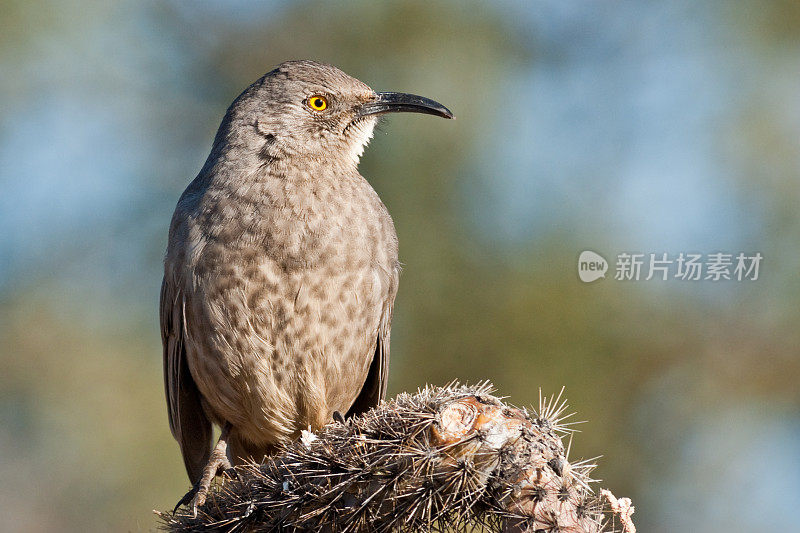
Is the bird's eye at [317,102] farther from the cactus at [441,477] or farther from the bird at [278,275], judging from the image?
the cactus at [441,477]

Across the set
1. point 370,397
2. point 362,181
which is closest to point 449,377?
point 370,397

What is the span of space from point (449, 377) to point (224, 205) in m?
4.29

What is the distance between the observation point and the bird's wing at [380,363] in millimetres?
4957

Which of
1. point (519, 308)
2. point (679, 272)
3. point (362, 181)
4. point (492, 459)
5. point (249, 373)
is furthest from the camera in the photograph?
point (519, 308)

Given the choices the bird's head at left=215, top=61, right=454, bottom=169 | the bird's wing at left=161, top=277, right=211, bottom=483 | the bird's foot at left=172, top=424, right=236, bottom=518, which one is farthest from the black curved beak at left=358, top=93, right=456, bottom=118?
the bird's foot at left=172, top=424, right=236, bottom=518


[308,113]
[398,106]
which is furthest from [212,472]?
[398,106]

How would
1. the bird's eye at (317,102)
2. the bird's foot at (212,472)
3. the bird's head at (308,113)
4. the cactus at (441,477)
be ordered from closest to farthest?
the cactus at (441,477) < the bird's foot at (212,472) < the bird's head at (308,113) < the bird's eye at (317,102)

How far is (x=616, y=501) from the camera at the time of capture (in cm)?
294

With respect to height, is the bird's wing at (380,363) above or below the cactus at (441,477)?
above

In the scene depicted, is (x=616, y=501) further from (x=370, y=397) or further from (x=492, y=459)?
(x=370, y=397)

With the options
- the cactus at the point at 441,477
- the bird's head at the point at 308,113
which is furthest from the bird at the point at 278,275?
the cactus at the point at 441,477

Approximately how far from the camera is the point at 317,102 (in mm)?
4922

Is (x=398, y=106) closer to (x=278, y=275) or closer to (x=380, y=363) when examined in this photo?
(x=278, y=275)

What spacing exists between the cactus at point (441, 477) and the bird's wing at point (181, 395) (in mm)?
1753
